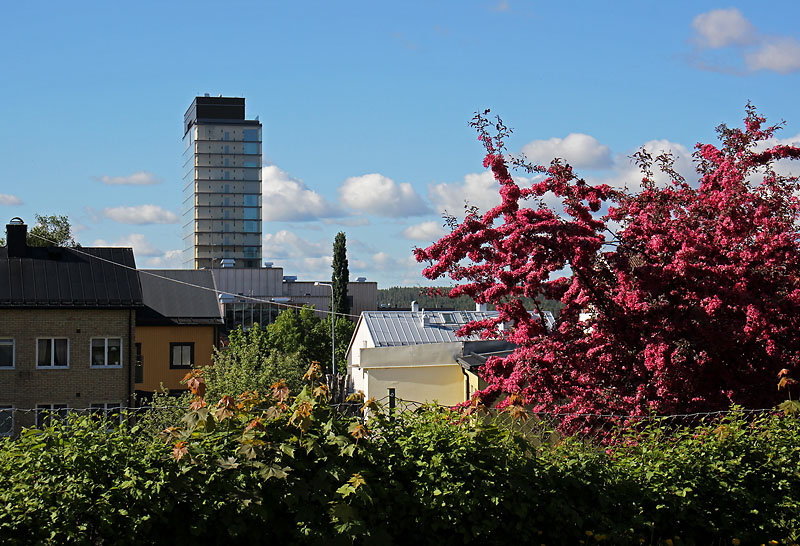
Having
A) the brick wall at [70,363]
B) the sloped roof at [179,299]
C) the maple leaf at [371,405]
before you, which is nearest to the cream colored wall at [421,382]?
the brick wall at [70,363]

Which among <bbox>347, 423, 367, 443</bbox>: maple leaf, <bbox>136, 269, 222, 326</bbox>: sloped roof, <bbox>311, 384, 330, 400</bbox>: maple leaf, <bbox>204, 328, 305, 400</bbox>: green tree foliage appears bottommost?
<bbox>204, 328, 305, 400</bbox>: green tree foliage

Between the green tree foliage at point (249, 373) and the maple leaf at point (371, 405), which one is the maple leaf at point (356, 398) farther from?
the green tree foliage at point (249, 373)

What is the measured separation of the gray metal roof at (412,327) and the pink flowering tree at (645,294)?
2263 cm

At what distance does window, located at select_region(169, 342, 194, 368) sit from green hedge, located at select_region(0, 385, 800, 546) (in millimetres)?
40332

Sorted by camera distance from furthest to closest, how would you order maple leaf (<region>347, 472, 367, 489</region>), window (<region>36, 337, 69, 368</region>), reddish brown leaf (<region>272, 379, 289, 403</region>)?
window (<region>36, 337, 69, 368</region>), reddish brown leaf (<region>272, 379, 289, 403</region>), maple leaf (<region>347, 472, 367, 489</region>)

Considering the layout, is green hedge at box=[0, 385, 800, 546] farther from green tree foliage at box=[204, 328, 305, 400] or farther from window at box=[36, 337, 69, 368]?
window at box=[36, 337, 69, 368]

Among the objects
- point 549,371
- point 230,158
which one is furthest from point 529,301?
point 230,158

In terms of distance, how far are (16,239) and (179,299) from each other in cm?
1838

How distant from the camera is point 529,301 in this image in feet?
35.3

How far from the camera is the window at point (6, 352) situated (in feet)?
96.7

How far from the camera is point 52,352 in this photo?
98.2ft

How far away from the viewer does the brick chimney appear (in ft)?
101

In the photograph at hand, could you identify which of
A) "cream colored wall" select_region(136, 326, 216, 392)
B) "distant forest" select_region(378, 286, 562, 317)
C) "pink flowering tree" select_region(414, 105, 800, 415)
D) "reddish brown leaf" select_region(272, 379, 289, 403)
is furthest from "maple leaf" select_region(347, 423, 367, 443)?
"distant forest" select_region(378, 286, 562, 317)

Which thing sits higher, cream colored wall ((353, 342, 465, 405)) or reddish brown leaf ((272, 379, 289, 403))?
reddish brown leaf ((272, 379, 289, 403))
